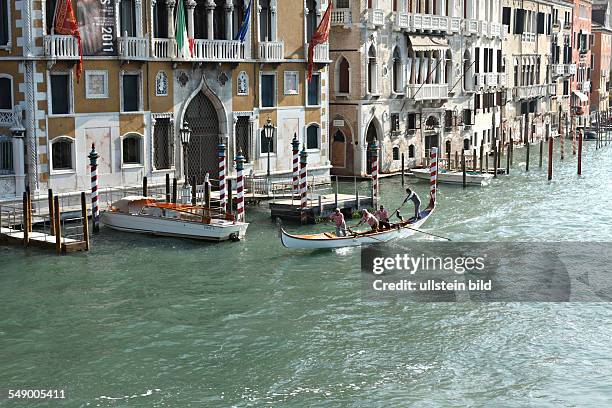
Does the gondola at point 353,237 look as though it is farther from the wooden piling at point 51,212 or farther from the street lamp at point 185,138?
the wooden piling at point 51,212

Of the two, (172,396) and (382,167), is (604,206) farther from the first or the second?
(172,396)

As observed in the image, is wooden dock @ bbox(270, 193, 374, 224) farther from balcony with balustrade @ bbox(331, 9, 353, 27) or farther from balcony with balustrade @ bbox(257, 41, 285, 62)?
balcony with balustrade @ bbox(331, 9, 353, 27)

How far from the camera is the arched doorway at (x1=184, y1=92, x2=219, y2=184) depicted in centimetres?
2733

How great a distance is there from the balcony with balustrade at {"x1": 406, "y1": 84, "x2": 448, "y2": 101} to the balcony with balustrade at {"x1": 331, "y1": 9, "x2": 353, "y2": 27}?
378 cm

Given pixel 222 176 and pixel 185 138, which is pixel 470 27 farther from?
pixel 222 176

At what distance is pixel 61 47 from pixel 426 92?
1618 centimetres

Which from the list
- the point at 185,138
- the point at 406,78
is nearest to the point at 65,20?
the point at 185,138

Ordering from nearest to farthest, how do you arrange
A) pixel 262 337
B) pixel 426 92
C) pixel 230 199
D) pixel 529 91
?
pixel 262 337 < pixel 230 199 < pixel 426 92 < pixel 529 91

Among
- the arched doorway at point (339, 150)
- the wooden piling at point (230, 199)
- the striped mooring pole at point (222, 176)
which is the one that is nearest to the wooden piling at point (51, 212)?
Answer: the striped mooring pole at point (222, 176)

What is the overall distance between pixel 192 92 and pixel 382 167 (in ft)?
32.0

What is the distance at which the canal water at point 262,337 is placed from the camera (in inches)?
511

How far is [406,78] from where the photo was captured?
1403 inches

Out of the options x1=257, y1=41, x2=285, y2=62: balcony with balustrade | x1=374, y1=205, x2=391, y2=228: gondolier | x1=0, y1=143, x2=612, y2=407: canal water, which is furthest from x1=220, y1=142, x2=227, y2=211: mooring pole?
x1=257, y1=41, x2=285, y2=62: balcony with balustrade

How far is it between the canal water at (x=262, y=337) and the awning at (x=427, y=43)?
50.7 ft
